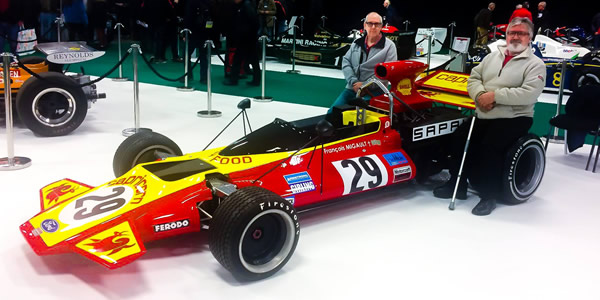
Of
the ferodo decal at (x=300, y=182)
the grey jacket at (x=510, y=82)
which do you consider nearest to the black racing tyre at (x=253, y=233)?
the ferodo decal at (x=300, y=182)

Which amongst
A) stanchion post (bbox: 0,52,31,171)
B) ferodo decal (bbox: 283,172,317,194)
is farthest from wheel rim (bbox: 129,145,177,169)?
stanchion post (bbox: 0,52,31,171)

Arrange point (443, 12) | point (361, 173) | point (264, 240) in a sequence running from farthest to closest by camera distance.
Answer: point (443, 12)
point (361, 173)
point (264, 240)

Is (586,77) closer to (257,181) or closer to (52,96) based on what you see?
(257,181)

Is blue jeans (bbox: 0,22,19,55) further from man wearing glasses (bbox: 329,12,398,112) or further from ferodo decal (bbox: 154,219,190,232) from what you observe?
ferodo decal (bbox: 154,219,190,232)

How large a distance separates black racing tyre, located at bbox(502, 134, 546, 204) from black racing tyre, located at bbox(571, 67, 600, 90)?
17.5ft

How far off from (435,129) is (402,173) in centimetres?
64

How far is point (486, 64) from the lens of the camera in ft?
17.0

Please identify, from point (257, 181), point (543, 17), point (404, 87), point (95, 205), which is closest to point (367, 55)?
point (404, 87)

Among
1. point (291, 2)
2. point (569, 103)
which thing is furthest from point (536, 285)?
point (291, 2)

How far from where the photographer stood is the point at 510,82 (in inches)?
195

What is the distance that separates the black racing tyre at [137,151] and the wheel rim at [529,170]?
306cm

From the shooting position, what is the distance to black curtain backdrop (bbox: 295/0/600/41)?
63.8 ft

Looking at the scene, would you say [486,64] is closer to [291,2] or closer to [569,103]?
[569,103]

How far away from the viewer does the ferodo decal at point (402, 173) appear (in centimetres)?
488
